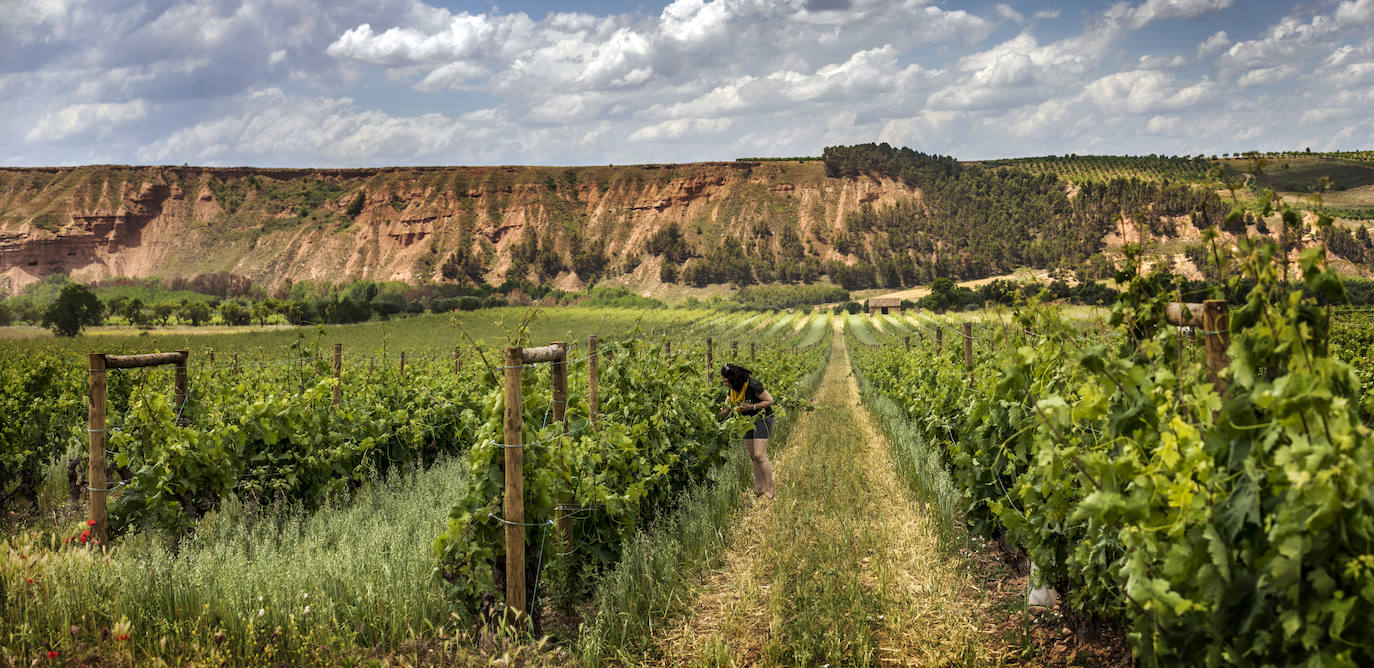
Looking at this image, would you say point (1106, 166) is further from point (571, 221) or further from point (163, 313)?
point (163, 313)

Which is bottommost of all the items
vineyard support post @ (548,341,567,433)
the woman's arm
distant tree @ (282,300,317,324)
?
distant tree @ (282,300,317,324)

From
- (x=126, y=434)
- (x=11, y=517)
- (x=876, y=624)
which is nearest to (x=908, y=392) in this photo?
(x=876, y=624)

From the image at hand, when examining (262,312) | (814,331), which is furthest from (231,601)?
(262,312)

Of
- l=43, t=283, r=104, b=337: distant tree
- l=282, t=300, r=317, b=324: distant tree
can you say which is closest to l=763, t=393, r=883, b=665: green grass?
l=43, t=283, r=104, b=337: distant tree

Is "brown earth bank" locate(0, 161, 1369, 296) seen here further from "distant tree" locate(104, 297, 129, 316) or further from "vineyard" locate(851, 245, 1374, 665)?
"vineyard" locate(851, 245, 1374, 665)

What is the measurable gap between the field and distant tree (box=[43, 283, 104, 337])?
58.4 m

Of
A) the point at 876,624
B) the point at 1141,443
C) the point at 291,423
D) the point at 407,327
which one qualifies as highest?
the point at 1141,443

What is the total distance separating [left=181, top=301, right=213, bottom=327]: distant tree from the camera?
215ft

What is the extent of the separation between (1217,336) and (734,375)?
16.8 ft

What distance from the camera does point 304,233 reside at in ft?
401

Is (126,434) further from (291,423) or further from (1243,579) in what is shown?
(1243,579)

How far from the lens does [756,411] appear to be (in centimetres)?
792

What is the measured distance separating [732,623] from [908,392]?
7.43 meters

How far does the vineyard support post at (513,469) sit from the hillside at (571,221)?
102 meters
